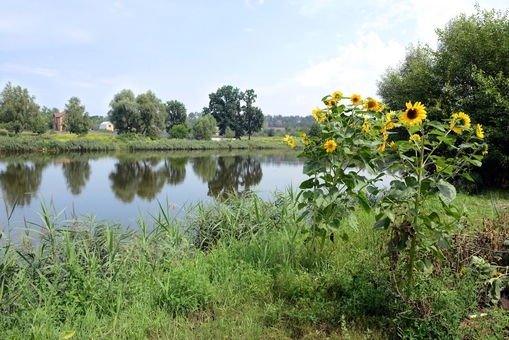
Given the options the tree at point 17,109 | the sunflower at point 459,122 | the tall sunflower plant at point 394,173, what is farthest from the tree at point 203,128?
the sunflower at point 459,122

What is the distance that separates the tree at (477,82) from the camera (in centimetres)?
682

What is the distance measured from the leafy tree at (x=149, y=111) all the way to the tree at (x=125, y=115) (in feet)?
1.77

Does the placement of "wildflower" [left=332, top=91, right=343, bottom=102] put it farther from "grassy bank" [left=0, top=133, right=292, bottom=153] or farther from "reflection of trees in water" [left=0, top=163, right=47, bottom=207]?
"grassy bank" [left=0, top=133, right=292, bottom=153]

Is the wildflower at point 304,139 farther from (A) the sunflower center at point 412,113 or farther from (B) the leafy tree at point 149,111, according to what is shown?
(B) the leafy tree at point 149,111

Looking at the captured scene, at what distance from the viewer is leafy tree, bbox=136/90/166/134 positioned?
38.8 metres

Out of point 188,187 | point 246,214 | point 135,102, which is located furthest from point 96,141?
point 246,214

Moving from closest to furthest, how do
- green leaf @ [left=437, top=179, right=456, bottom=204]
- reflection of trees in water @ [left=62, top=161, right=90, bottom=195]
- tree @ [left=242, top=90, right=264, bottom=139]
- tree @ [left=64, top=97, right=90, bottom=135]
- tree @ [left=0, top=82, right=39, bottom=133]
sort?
green leaf @ [left=437, top=179, right=456, bottom=204], reflection of trees in water @ [left=62, top=161, right=90, bottom=195], tree @ [left=0, top=82, right=39, bottom=133], tree @ [left=64, top=97, right=90, bottom=135], tree @ [left=242, top=90, right=264, bottom=139]

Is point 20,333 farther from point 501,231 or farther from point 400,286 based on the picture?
point 501,231

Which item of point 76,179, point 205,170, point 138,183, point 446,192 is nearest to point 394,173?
point 446,192

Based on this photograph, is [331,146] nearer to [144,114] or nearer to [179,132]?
[144,114]

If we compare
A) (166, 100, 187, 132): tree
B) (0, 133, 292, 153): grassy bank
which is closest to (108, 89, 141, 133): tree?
(0, 133, 292, 153): grassy bank

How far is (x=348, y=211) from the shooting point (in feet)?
8.04

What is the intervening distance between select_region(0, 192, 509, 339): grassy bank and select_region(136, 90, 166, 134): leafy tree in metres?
37.8

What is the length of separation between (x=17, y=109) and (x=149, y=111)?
12.7 meters
